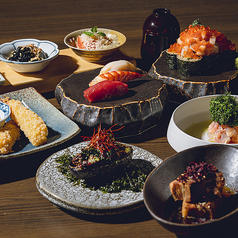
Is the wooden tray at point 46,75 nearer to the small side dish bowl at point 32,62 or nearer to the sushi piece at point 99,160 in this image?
the small side dish bowl at point 32,62

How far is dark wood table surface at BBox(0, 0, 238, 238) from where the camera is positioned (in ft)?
3.80

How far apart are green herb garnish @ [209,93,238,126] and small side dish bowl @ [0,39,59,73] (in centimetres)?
107

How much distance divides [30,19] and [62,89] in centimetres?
201

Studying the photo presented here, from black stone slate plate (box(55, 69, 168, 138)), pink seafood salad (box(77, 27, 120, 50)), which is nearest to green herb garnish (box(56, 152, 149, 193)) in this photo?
black stone slate plate (box(55, 69, 168, 138))

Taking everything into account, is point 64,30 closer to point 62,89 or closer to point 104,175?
point 62,89

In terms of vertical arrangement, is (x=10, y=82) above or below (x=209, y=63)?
below

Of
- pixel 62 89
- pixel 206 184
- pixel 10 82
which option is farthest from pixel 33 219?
pixel 10 82

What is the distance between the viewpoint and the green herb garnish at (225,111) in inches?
56.9

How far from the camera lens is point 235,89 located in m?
1.88

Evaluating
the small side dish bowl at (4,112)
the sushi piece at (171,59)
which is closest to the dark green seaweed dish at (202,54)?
the sushi piece at (171,59)

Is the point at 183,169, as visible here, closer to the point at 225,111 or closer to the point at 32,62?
the point at 225,111

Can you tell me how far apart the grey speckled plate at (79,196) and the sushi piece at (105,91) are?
16.9 inches

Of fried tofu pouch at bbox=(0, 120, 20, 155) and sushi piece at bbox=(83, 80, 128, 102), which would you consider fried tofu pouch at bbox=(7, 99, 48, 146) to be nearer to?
fried tofu pouch at bbox=(0, 120, 20, 155)

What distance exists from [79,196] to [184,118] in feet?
2.21
